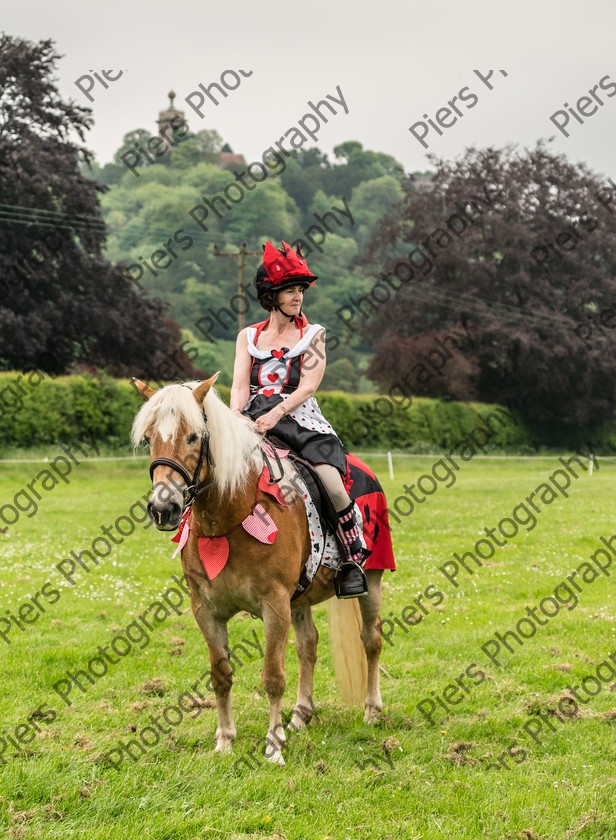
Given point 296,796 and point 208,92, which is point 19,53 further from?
point 296,796

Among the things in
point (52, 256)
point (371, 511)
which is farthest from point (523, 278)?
point (371, 511)

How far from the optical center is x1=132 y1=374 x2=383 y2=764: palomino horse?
4.46 metres

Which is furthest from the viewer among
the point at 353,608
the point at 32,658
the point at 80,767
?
the point at 32,658

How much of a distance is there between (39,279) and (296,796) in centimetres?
3218

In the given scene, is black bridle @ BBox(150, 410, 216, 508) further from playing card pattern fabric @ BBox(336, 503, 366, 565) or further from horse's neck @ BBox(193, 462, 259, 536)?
playing card pattern fabric @ BBox(336, 503, 366, 565)

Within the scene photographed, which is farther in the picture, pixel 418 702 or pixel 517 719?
pixel 418 702

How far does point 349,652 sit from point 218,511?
204cm

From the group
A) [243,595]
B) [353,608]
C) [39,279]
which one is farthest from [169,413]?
[39,279]

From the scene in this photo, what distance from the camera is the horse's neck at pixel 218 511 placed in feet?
16.1

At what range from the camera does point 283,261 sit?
5.57 metres

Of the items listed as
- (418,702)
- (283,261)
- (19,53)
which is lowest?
(418,702)

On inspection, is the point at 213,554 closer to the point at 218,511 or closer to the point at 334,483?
the point at 218,511

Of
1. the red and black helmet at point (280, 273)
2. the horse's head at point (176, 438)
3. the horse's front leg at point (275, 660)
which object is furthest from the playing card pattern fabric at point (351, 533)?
the red and black helmet at point (280, 273)

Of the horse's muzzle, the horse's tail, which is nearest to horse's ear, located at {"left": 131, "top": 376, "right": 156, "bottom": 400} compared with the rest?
the horse's muzzle
